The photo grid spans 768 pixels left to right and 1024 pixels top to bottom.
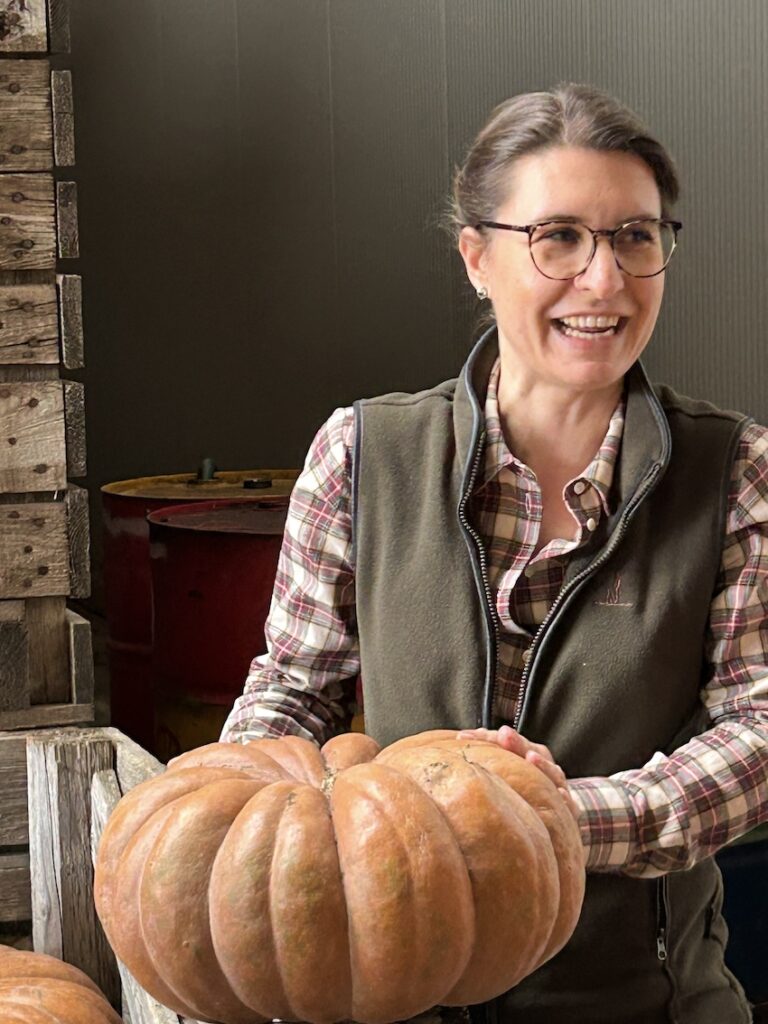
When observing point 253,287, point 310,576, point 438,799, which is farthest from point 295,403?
point 438,799

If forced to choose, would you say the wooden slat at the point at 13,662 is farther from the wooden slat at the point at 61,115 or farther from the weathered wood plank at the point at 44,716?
the wooden slat at the point at 61,115

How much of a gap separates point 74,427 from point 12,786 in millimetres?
1446

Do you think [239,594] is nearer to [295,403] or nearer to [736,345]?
[736,345]

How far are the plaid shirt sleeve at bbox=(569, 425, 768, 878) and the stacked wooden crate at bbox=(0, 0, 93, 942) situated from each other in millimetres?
2064

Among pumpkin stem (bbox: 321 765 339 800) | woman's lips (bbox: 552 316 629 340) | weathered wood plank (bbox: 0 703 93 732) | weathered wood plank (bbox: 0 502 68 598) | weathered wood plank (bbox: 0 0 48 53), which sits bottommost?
weathered wood plank (bbox: 0 703 93 732)

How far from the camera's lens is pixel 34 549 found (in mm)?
3260

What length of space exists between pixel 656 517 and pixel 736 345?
2.00 m

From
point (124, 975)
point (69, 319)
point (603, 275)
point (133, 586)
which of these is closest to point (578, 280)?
point (603, 275)

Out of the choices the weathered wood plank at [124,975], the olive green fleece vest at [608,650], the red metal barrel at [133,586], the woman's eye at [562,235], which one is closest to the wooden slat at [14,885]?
the weathered wood plank at [124,975]

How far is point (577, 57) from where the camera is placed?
4.21m

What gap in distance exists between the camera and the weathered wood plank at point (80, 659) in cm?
332

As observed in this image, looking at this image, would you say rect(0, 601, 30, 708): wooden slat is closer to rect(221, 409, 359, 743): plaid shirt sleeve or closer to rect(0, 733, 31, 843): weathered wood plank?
rect(0, 733, 31, 843): weathered wood plank

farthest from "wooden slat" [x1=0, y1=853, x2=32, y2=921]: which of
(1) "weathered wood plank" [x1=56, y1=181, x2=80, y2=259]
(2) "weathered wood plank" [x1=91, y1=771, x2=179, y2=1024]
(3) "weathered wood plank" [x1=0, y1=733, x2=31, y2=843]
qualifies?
(1) "weathered wood plank" [x1=56, y1=181, x2=80, y2=259]

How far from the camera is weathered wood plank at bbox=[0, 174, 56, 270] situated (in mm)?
3180
